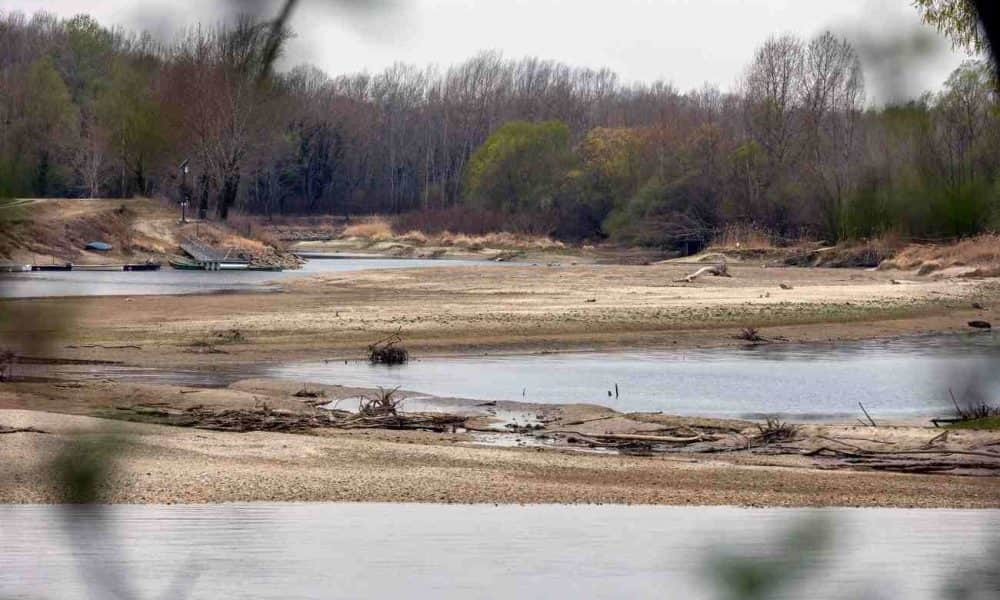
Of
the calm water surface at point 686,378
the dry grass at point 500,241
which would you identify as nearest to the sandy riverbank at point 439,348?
the calm water surface at point 686,378

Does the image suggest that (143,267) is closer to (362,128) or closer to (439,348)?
(439,348)

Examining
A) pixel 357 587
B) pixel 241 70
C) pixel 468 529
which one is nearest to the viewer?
pixel 241 70

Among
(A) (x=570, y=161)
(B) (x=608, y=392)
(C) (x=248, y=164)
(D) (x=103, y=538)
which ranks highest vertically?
(A) (x=570, y=161)

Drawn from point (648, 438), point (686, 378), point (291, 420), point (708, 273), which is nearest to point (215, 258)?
point (708, 273)

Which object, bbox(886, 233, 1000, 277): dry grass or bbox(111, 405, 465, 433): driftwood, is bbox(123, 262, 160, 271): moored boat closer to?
bbox(111, 405, 465, 433): driftwood

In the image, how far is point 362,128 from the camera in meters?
2.18

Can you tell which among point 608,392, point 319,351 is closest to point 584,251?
point 319,351

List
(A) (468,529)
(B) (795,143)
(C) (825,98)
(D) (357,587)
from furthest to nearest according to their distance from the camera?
(A) (468,529) < (D) (357,587) < (B) (795,143) < (C) (825,98)

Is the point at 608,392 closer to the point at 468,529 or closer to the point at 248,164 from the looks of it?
the point at 468,529

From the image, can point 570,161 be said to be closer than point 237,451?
No

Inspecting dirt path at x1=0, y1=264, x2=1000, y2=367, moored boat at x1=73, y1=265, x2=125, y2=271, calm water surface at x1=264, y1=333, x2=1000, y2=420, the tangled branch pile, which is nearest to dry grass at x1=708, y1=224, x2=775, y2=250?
calm water surface at x1=264, y1=333, x2=1000, y2=420

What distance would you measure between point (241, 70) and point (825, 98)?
111cm

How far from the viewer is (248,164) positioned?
7.39 feet

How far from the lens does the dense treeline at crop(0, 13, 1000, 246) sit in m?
1.63
